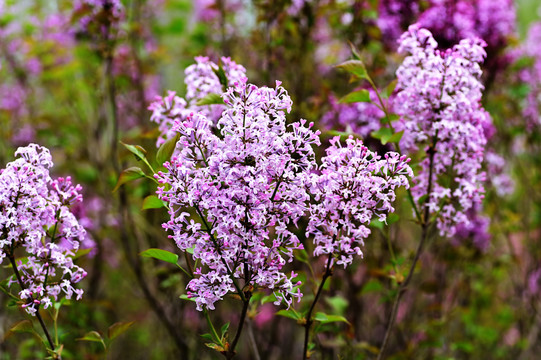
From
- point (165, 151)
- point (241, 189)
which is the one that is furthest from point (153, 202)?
point (241, 189)

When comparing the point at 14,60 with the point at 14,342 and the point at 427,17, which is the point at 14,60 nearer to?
the point at 14,342

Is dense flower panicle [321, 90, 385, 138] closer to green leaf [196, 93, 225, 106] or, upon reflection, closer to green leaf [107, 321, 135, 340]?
green leaf [196, 93, 225, 106]

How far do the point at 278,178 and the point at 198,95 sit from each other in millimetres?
901

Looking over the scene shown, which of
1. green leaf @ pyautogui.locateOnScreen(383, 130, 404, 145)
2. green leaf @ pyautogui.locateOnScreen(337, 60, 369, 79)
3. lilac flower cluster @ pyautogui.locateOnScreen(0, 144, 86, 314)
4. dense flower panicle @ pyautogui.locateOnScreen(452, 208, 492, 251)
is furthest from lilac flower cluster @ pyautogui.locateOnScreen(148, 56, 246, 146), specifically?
dense flower panicle @ pyautogui.locateOnScreen(452, 208, 492, 251)

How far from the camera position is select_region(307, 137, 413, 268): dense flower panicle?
1703 millimetres

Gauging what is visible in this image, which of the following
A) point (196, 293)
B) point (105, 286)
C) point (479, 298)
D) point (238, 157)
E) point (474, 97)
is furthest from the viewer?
point (105, 286)

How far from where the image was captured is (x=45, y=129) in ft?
15.7

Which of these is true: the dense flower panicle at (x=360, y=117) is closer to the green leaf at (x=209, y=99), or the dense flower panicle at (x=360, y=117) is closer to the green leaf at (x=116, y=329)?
the green leaf at (x=209, y=99)

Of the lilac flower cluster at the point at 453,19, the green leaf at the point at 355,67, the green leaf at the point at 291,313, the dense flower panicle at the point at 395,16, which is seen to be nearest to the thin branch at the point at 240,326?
the green leaf at the point at 291,313

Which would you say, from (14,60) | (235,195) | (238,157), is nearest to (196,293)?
(235,195)

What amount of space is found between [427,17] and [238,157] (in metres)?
2.27

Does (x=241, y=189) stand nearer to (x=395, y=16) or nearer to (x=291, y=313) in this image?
(x=291, y=313)

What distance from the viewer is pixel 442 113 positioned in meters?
2.26

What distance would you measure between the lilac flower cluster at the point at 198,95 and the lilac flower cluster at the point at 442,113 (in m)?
0.73
